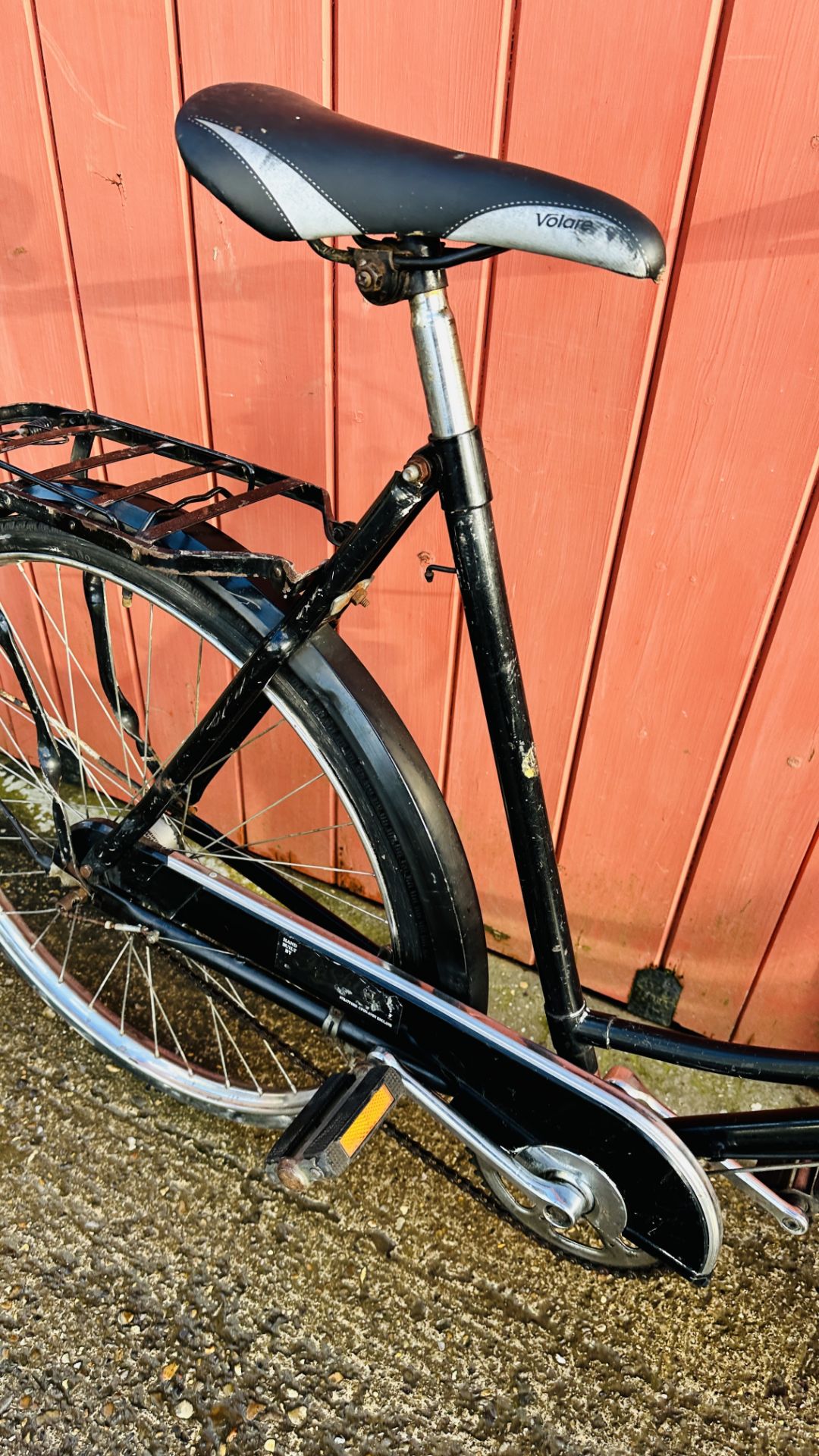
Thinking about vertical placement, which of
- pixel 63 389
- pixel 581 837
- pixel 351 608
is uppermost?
pixel 63 389

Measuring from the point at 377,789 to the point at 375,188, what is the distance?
2.09ft

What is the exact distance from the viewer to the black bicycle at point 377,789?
78cm

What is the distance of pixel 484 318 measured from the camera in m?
1.20

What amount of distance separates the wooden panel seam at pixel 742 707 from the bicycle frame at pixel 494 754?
1.35 feet

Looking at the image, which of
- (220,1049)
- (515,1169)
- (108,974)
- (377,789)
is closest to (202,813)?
(108,974)

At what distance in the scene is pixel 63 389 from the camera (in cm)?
160

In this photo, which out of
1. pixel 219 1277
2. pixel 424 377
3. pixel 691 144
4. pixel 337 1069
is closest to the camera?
pixel 424 377

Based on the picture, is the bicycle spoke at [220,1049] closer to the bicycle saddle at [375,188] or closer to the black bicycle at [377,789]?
the black bicycle at [377,789]

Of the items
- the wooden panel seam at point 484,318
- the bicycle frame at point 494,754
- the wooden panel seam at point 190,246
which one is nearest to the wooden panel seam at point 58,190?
the wooden panel seam at point 190,246

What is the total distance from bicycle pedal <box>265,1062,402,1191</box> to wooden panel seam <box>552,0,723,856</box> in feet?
2.01

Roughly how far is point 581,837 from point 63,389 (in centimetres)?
122

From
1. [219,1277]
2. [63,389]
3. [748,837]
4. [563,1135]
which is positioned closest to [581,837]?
[748,837]

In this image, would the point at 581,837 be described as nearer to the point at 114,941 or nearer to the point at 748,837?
the point at 748,837

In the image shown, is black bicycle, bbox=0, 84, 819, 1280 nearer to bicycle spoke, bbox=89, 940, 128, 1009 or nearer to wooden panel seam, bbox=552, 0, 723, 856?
bicycle spoke, bbox=89, 940, 128, 1009
